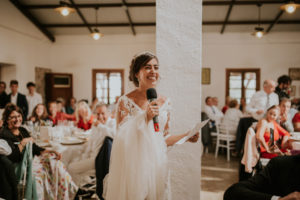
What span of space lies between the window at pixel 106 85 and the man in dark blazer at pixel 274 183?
871cm

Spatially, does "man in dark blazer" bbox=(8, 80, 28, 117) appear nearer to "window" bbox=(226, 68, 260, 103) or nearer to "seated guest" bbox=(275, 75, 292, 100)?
"seated guest" bbox=(275, 75, 292, 100)

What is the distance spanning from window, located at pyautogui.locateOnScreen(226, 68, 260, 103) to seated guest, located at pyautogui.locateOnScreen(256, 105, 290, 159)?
240 inches

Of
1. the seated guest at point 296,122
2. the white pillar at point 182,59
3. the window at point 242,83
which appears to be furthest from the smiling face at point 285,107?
the window at point 242,83

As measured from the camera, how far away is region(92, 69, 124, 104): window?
982 centimetres

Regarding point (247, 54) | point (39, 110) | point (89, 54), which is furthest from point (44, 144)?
point (247, 54)

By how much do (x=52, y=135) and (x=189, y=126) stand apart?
2.08m

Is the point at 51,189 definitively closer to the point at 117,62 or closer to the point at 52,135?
the point at 52,135

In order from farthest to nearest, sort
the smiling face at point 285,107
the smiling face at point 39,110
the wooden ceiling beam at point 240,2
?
the wooden ceiling beam at point 240,2
the smiling face at point 39,110
the smiling face at point 285,107

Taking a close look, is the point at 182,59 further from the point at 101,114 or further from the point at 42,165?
the point at 42,165

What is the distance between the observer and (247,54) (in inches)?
364

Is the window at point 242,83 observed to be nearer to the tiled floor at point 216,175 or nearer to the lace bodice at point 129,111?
the tiled floor at point 216,175

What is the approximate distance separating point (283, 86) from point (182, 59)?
132 inches

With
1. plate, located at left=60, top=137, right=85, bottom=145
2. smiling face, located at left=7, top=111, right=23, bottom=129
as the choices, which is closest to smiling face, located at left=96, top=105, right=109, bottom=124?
plate, located at left=60, top=137, right=85, bottom=145

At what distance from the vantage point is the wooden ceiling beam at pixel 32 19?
25.8 ft
